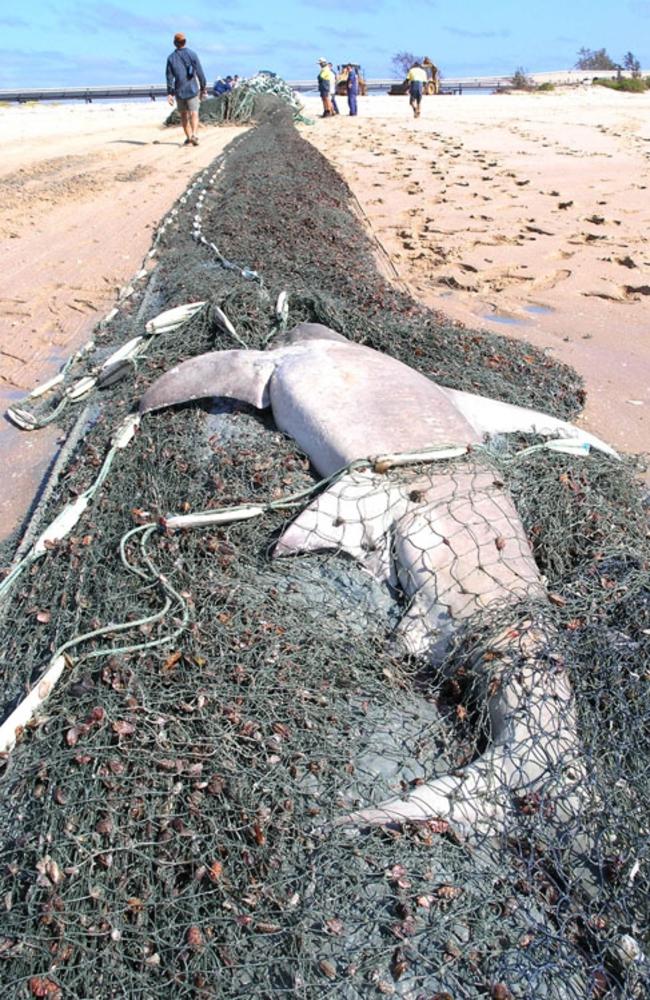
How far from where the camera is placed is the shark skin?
2.21 metres

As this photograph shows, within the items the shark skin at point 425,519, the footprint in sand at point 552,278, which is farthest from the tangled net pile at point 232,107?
the shark skin at point 425,519

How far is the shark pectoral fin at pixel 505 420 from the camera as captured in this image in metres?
3.95

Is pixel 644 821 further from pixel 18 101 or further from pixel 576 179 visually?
pixel 18 101

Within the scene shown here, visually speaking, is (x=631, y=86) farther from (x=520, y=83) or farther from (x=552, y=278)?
(x=552, y=278)

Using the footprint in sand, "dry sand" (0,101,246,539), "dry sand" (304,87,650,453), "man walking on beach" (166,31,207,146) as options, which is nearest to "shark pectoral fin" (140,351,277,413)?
"dry sand" (0,101,246,539)

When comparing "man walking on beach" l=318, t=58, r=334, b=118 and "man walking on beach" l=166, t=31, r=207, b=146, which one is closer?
"man walking on beach" l=166, t=31, r=207, b=146

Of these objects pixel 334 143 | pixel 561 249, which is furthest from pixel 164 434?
pixel 334 143

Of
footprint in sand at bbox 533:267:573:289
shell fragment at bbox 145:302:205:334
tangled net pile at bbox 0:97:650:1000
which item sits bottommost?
tangled net pile at bbox 0:97:650:1000

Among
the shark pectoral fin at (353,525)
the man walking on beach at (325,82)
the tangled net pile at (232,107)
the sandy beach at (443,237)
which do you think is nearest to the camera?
the shark pectoral fin at (353,525)

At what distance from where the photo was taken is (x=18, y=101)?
37.7 m

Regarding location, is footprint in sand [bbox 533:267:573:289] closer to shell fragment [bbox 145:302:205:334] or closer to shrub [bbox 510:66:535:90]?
shell fragment [bbox 145:302:205:334]

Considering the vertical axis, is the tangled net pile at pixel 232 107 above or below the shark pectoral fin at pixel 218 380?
above

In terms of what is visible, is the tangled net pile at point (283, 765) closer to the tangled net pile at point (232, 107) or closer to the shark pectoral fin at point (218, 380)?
the shark pectoral fin at point (218, 380)

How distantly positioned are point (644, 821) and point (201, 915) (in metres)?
1.12
